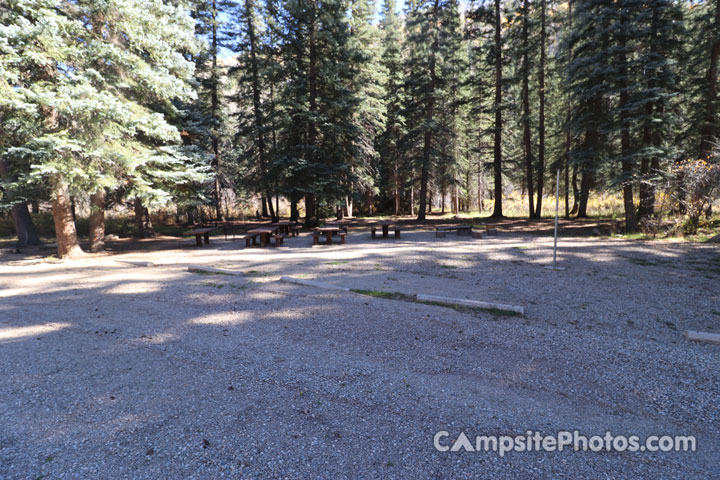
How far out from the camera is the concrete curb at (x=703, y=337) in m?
3.98

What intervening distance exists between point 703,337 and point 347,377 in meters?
4.52

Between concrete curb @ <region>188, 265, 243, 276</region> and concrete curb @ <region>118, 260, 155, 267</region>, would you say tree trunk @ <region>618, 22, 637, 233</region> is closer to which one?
concrete curb @ <region>188, 265, 243, 276</region>

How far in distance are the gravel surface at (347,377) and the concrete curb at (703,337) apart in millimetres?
113

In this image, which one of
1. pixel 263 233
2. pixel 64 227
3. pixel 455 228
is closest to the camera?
pixel 64 227

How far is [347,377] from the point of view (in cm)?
333

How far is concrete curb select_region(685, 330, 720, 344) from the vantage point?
3.98 m

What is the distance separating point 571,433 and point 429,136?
19748 millimetres

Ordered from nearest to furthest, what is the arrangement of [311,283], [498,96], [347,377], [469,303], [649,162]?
[347,377] → [469,303] → [311,283] → [649,162] → [498,96]

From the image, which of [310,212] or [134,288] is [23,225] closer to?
[134,288]

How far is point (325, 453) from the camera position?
2.32 meters

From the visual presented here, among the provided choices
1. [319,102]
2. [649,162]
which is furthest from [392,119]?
[649,162]

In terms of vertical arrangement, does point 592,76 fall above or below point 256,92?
below

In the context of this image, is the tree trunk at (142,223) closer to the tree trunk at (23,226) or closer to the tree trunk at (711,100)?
the tree trunk at (23,226)

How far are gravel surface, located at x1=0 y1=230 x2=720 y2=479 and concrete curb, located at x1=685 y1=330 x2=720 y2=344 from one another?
0.11 meters
